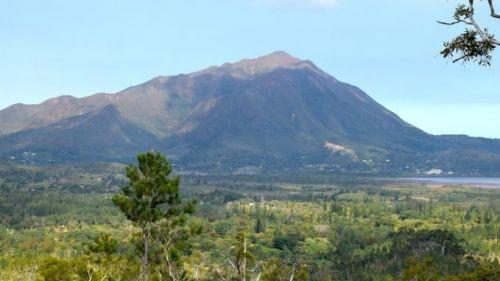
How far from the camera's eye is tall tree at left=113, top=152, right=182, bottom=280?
159 ft

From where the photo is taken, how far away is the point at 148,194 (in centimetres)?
4906

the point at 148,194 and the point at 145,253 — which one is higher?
the point at 148,194

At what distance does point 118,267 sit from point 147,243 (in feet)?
35.8

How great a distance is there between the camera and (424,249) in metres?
156

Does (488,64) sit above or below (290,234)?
above

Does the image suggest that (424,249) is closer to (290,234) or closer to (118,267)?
(290,234)

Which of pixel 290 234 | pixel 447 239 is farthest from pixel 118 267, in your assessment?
pixel 290 234

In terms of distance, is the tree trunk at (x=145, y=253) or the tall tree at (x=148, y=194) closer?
the tree trunk at (x=145, y=253)

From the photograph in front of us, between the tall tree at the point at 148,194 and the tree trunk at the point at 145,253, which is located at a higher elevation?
the tall tree at the point at 148,194

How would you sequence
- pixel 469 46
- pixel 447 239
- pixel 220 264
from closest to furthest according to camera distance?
pixel 469 46
pixel 220 264
pixel 447 239

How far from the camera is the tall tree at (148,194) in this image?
48438mm

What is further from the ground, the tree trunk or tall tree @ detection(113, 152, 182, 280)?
tall tree @ detection(113, 152, 182, 280)

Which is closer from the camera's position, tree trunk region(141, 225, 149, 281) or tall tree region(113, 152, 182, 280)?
tree trunk region(141, 225, 149, 281)

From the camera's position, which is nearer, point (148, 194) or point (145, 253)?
point (145, 253)
